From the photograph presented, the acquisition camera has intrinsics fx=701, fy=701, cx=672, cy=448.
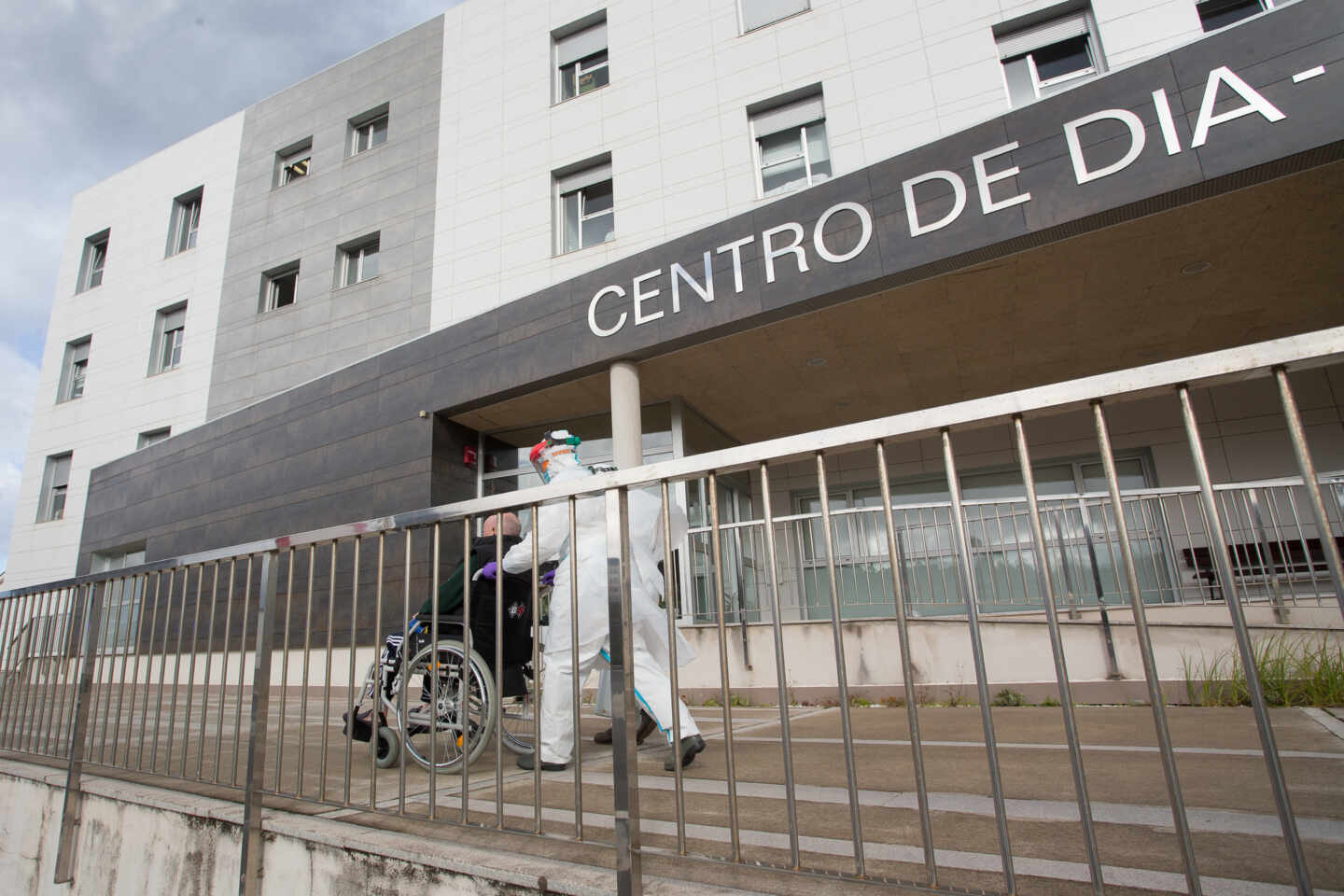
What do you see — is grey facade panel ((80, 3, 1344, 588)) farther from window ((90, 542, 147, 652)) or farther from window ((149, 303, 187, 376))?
window ((90, 542, 147, 652))

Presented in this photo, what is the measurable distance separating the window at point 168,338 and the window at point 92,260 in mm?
3860

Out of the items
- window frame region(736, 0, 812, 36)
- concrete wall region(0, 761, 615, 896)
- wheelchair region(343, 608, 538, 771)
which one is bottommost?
concrete wall region(0, 761, 615, 896)

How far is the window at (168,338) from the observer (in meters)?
16.5

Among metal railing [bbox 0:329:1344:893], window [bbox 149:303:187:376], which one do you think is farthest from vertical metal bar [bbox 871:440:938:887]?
window [bbox 149:303:187:376]

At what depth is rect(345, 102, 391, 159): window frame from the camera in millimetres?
14664

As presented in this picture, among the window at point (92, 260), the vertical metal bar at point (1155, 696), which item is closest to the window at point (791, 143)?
the vertical metal bar at point (1155, 696)

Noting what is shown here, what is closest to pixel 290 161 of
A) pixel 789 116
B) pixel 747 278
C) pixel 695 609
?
pixel 789 116

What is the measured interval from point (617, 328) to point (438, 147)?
7429 mm

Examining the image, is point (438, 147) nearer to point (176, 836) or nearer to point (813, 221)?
point (813, 221)

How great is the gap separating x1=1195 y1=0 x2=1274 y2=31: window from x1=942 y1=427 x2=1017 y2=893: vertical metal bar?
1060 cm

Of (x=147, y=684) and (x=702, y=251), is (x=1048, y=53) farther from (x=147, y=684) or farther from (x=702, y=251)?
(x=147, y=684)

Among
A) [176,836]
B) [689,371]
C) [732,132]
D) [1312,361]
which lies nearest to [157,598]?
[176,836]

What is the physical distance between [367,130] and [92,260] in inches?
415

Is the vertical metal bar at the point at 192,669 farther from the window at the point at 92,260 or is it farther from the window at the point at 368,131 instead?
the window at the point at 92,260
